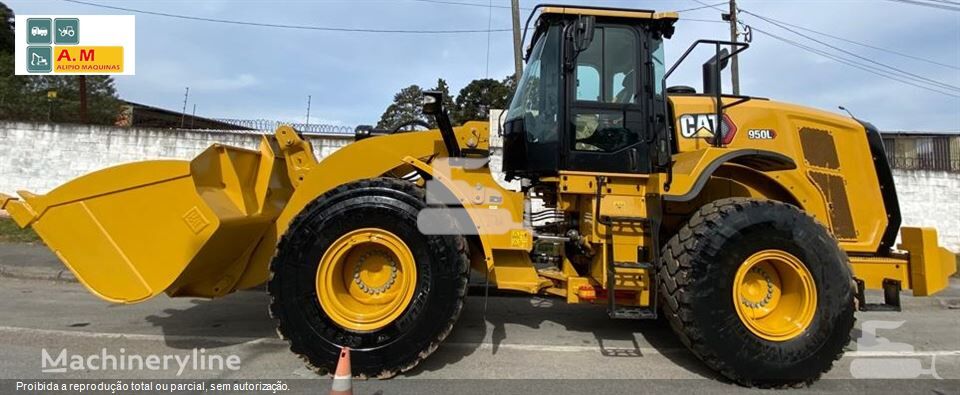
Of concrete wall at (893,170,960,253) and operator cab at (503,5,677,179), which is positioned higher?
operator cab at (503,5,677,179)

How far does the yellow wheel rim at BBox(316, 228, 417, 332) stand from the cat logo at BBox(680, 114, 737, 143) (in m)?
2.70

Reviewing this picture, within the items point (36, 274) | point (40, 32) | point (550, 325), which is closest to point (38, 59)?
point (40, 32)

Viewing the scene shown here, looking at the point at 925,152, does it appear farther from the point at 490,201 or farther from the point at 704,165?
the point at 490,201

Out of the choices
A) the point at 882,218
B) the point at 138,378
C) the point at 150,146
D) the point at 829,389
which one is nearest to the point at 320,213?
the point at 138,378

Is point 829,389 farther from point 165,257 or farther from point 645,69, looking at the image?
point 165,257

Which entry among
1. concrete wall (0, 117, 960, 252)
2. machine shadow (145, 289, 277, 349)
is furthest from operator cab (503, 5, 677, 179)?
concrete wall (0, 117, 960, 252)

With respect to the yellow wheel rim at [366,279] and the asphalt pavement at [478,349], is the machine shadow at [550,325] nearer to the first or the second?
the asphalt pavement at [478,349]

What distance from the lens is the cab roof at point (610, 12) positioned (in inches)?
170

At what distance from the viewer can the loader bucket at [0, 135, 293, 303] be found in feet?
12.1

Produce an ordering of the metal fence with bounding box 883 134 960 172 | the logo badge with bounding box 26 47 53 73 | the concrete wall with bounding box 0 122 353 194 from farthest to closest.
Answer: the logo badge with bounding box 26 47 53 73, the metal fence with bounding box 883 134 960 172, the concrete wall with bounding box 0 122 353 194

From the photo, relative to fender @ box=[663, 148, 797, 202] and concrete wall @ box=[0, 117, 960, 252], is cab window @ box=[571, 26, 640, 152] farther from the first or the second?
concrete wall @ box=[0, 117, 960, 252]

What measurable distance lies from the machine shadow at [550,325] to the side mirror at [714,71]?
2.26 m

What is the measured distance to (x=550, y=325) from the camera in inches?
208

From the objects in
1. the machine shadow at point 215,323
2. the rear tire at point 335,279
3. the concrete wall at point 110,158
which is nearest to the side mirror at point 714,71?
the rear tire at point 335,279
